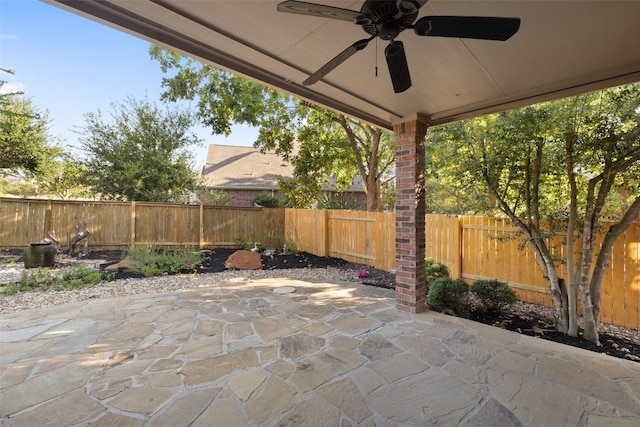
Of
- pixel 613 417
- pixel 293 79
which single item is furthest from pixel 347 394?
pixel 293 79

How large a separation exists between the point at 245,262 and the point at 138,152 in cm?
583

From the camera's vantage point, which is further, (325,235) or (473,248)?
(325,235)

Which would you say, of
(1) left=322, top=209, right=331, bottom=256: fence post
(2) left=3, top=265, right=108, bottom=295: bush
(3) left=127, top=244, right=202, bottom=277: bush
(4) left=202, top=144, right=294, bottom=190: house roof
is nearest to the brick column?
(1) left=322, top=209, right=331, bottom=256: fence post

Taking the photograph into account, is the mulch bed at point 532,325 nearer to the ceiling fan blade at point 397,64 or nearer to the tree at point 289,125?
the ceiling fan blade at point 397,64

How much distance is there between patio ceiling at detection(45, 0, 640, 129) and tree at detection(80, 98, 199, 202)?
7.95m

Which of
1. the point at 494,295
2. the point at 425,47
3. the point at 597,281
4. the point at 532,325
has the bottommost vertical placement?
the point at 532,325

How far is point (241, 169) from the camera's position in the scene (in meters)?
14.9

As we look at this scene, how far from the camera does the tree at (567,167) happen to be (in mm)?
2721

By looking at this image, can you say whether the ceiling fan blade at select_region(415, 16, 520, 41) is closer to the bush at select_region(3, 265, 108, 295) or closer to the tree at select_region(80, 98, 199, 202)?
the bush at select_region(3, 265, 108, 295)

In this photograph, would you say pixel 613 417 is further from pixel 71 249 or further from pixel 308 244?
pixel 71 249

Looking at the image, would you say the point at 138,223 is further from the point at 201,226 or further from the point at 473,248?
the point at 473,248

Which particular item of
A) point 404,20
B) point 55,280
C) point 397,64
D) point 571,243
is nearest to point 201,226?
point 55,280

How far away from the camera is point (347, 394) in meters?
1.95

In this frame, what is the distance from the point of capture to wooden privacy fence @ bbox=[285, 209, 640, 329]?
11.2ft
